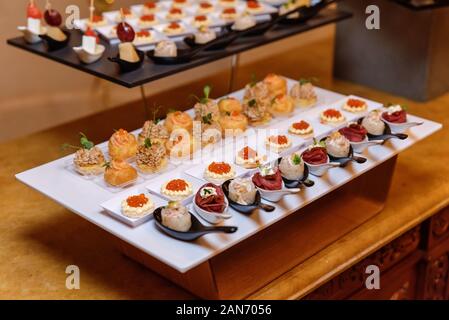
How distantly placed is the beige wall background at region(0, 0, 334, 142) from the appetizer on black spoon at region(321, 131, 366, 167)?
115 centimetres

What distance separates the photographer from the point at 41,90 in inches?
92.6

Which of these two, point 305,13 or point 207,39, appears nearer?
point 207,39

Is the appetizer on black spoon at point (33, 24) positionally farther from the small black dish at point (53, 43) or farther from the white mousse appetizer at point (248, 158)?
the white mousse appetizer at point (248, 158)

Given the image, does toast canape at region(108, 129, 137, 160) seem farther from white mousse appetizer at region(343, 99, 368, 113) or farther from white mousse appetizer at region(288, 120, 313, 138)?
white mousse appetizer at region(343, 99, 368, 113)

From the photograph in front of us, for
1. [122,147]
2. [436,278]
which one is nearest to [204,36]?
[122,147]

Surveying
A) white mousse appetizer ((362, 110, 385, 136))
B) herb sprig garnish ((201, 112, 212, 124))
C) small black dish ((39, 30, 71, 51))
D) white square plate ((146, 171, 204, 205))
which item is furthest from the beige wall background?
white mousse appetizer ((362, 110, 385, 136))

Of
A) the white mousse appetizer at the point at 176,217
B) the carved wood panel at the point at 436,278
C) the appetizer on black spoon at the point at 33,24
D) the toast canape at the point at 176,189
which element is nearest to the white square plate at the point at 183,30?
the appetizer on black spoon at the point at 33,24

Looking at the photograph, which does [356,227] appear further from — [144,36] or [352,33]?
[352,33]

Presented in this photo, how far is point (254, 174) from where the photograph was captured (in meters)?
1.48

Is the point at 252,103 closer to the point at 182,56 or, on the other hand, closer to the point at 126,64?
the point at 182,56

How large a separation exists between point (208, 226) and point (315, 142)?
0.36 meters

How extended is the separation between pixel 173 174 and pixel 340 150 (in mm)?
377

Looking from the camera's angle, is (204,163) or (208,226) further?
(204,163)

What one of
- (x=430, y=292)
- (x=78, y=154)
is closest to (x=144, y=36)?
(x=78, y=154)
